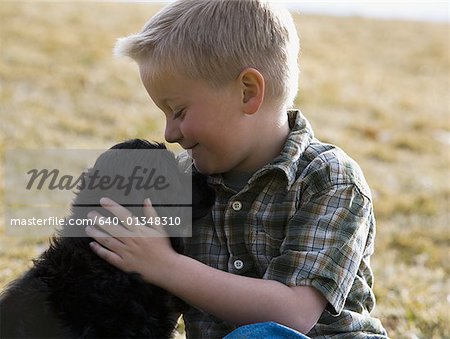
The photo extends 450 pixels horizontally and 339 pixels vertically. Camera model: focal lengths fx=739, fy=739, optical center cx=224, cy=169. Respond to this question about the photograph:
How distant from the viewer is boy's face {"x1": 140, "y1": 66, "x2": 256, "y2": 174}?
9.70 feet

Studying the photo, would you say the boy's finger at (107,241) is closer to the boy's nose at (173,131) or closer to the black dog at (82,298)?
the black dog at (82,298)

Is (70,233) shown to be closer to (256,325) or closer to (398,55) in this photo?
(256,325)

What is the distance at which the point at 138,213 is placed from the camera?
2836 millimetres

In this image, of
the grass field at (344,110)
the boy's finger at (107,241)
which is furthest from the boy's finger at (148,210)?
the grass field at (344,110)

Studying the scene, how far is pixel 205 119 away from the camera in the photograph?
2.97 m

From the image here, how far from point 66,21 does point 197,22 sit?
1075cm

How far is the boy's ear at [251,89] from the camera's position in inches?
116

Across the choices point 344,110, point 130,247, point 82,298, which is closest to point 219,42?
point 130,247

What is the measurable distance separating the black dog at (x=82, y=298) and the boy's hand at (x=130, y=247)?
1.3 inches

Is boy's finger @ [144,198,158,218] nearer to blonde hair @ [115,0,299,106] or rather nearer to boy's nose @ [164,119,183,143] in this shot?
→ boy's nose @ [164,119,183,143]

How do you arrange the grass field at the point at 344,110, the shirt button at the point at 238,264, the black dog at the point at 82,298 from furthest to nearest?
the grass field at the point at 344,110 → the shirt button at the point at 238,264 → the black dog at the point at 82,298

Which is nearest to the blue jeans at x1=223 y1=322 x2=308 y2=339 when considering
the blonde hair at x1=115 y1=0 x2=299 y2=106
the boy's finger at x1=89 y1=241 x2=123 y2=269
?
the boy's finger at x1=89 y1=241 x2=123 y2=269

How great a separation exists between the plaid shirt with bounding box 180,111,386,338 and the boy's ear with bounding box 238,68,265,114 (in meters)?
0.22

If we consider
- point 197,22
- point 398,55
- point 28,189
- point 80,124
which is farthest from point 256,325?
point 398,55
